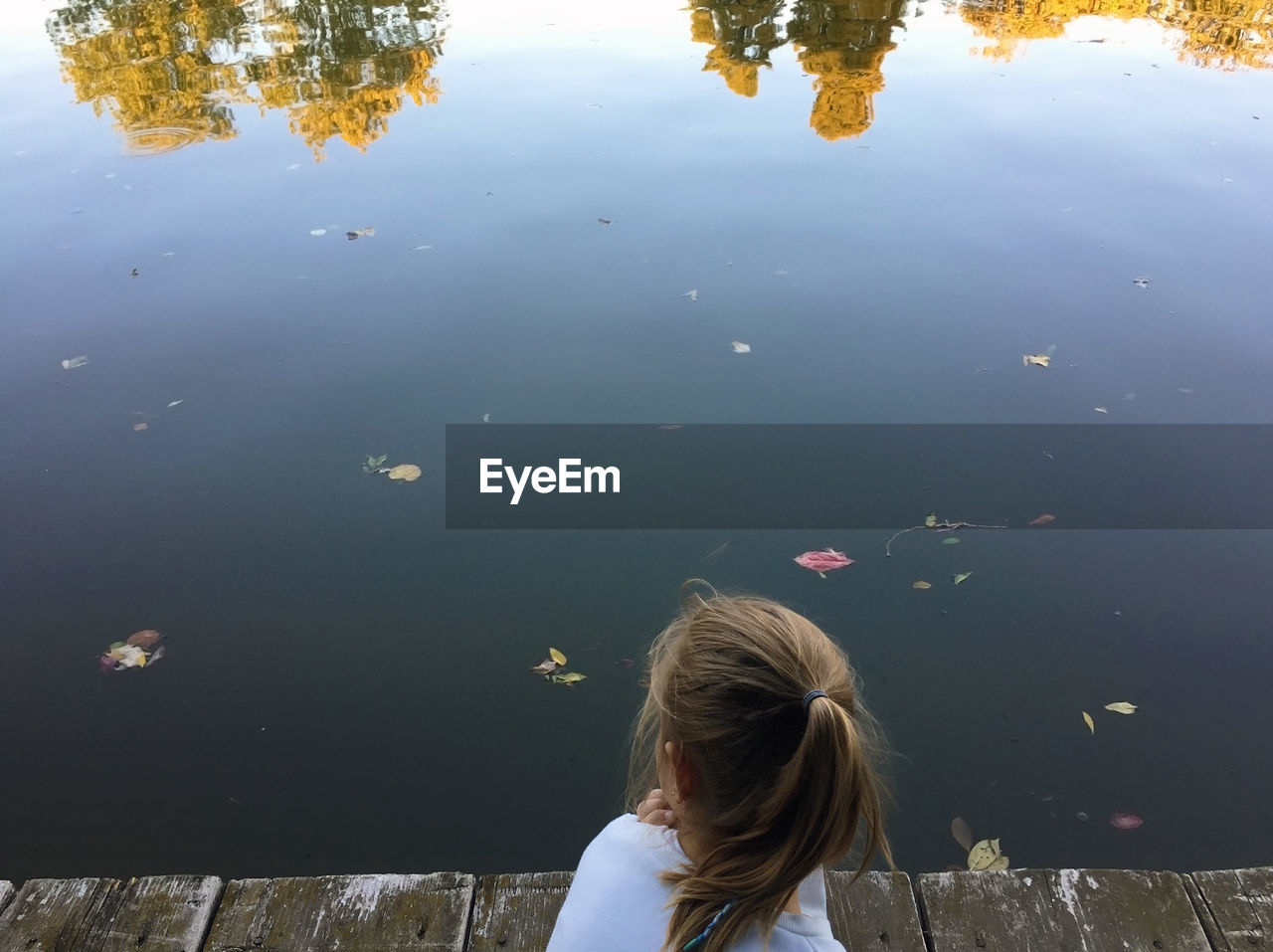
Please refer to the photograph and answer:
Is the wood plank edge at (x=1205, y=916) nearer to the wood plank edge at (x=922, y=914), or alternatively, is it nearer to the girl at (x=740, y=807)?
the wood plank edge at (x=922, y=914)

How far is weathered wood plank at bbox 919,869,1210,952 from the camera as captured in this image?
1873 mm

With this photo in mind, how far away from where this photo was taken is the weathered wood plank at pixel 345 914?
1.89 m

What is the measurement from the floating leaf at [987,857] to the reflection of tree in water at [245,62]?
6151mm

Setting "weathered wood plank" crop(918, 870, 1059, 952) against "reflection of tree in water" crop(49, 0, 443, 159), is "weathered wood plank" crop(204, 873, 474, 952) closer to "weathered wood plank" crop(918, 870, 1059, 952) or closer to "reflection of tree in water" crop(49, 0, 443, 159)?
"weathered wood plank" crop(918, 870, 1059, 952)

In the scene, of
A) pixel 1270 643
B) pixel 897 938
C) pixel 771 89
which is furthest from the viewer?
pixel 771 89

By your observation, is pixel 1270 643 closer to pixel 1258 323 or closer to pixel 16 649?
pixel 1258 323

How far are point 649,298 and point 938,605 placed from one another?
7.76ft

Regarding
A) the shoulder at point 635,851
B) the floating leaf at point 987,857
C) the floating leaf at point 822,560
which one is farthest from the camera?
the floating leaf at point 822,560

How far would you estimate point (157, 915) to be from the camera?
1953 millimetres

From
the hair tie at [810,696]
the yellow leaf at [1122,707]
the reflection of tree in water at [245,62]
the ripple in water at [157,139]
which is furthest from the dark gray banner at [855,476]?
the ripple in water at [157,139]

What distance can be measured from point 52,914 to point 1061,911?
1.99 m

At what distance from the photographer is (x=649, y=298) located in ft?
16.4

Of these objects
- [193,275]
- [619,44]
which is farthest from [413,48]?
[193,275]

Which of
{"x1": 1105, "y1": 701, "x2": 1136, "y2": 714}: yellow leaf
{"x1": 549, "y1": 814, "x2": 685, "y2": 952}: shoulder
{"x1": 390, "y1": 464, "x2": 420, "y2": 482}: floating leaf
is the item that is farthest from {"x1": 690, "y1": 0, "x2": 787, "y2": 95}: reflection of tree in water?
{"x1": 549, "y1": 814, "x2": 685, "y2": 952}: shoulder
